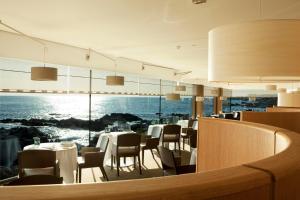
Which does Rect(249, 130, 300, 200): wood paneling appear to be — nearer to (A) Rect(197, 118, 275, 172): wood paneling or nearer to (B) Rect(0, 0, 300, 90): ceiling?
(A) Rect(197, 118, 275, 172): wood paneling

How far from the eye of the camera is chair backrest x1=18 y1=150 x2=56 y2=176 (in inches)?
165

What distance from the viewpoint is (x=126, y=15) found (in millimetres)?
3930

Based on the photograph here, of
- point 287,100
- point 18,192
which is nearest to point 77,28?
point 18,192

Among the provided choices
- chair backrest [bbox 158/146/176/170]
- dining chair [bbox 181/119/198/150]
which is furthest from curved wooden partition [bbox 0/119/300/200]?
dining chair [bbox 181/119/198/150]

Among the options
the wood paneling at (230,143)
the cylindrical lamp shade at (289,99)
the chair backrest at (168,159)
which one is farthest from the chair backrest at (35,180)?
the cylindrical lamp shade at (289,99)

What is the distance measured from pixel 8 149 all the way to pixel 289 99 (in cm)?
747

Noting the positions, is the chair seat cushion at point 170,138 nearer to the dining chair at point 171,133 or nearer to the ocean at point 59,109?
the dining chair at point 171,133

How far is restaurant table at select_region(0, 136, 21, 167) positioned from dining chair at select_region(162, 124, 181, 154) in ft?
11.9

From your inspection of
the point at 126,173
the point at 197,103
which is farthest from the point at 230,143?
the point at 197,103

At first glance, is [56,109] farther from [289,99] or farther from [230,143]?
[230,143]

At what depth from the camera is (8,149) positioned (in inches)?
258

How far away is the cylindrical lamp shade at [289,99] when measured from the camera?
26.0 feet

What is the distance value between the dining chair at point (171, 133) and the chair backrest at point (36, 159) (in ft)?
13.0

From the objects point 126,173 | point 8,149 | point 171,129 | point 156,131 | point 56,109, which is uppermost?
point 56,109
